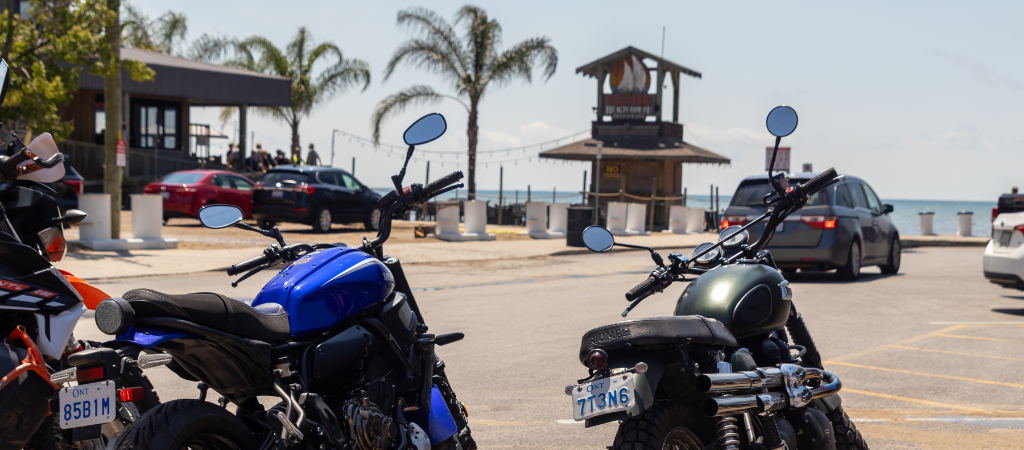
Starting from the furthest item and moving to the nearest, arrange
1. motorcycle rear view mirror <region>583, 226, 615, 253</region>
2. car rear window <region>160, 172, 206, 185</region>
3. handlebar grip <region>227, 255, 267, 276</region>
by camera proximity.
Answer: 1. car rear window <region>160, 172, 206, 185</region>
2. motorcycle rear view mirror <region>583, 226, 615, 253</region>
3. handlebar grip <region>227, 255, 267, 276</region>

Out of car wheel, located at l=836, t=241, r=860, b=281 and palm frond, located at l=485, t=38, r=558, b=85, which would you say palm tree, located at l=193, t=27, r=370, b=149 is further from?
car wheel, located at l=836, t=241, r=860, b=281

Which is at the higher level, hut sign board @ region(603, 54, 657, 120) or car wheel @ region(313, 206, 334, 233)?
hut sign board @ region(603, 54, 657, 120)

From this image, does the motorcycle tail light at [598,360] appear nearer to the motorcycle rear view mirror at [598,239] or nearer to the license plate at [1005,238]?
the motorcycle rear view mirror at [598,239]

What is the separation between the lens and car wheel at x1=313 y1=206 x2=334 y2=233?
74.4 ft

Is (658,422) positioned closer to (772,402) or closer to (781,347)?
(772,402)

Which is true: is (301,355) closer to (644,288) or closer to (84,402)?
(84,402)

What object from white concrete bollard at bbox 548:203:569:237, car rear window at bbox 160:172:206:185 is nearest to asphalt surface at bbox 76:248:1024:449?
white concrete bollard at bbox 548:203:569:237

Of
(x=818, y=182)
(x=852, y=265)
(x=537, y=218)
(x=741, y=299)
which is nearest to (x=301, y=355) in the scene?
(x=741, y=299)

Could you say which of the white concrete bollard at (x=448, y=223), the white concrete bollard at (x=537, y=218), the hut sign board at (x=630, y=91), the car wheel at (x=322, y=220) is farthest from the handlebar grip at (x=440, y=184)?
the hut sign board at (x=630, y=91)

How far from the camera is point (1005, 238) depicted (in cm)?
1120

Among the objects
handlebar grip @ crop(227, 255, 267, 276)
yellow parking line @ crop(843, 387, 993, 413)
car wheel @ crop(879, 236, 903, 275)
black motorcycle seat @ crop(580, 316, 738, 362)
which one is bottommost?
yellow parking line @ crop(843, 387, 993, 413)

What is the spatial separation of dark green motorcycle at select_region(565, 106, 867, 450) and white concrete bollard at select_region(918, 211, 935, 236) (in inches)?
1192

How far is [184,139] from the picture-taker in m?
36.8

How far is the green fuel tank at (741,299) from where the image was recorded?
12.7 ft
